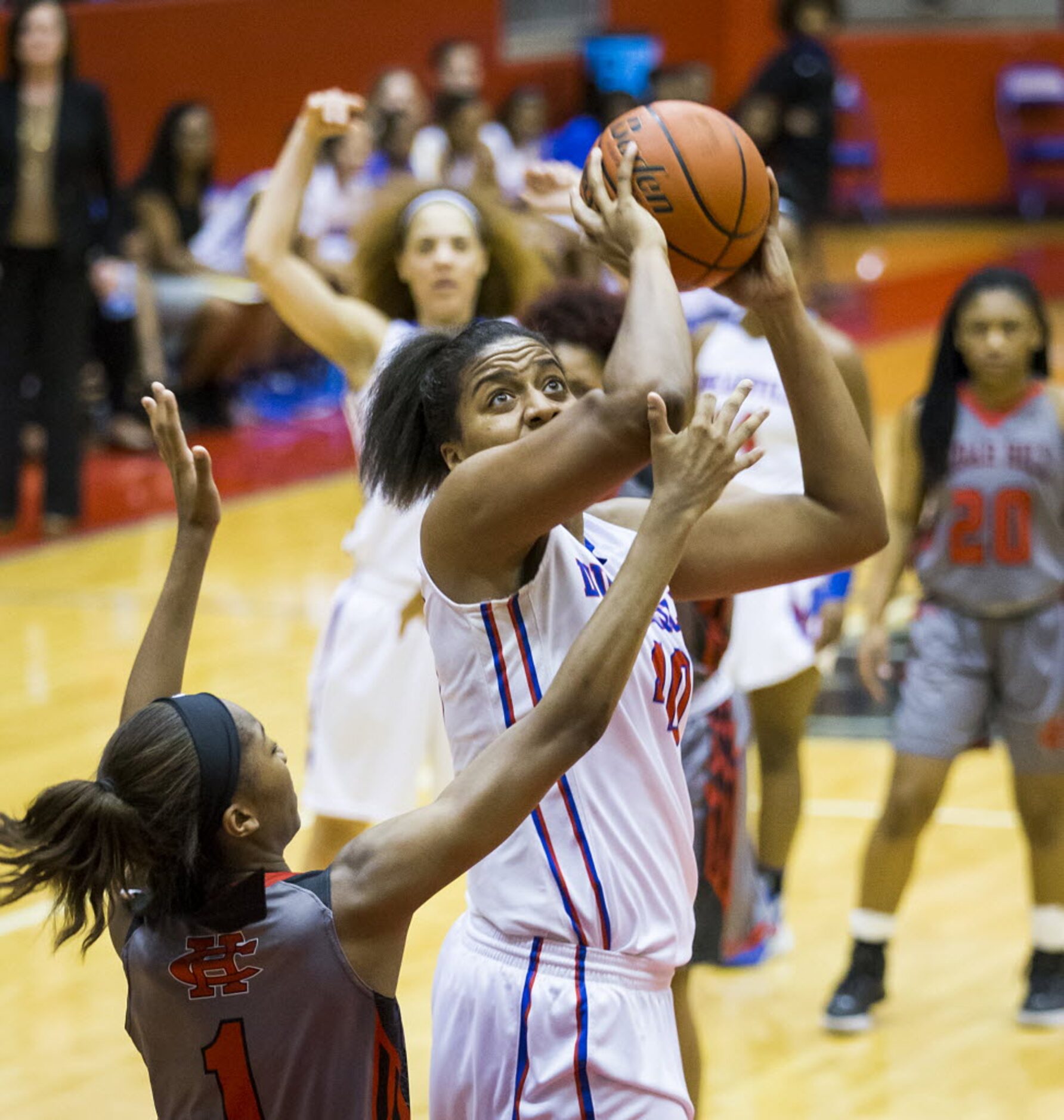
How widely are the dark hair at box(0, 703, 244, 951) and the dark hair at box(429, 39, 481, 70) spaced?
44.5ft

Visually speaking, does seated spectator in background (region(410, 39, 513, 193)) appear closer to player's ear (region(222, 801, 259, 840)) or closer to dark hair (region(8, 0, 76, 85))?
dark hair (region(8, 0, 76, 85))

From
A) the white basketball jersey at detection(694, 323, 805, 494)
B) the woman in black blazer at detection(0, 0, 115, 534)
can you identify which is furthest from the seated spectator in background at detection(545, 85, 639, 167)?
the white basketball jersey at detection(694, 323, 805, 494)

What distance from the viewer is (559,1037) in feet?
8.29

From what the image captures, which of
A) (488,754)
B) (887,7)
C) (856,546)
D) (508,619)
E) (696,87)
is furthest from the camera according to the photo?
(887,7)

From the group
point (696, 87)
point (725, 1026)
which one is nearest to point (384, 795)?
point (725, 1026)

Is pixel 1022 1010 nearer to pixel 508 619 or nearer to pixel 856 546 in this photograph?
pixel 856 546

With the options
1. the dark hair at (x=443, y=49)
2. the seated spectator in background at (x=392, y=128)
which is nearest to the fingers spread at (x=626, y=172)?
the seated spectator in background at (x=392, y=128)

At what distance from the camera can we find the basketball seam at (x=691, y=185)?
8.75 ft

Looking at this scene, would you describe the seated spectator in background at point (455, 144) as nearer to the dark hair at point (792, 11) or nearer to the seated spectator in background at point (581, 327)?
the dark hair at point (792, 11)

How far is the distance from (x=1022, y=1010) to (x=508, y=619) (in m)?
2.71

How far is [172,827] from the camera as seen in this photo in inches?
88.4

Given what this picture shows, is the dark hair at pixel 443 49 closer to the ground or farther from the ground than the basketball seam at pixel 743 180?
farther from the ground

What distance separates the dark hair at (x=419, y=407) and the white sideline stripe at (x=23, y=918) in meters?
2.92

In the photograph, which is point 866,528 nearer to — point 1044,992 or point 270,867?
point 270,867
